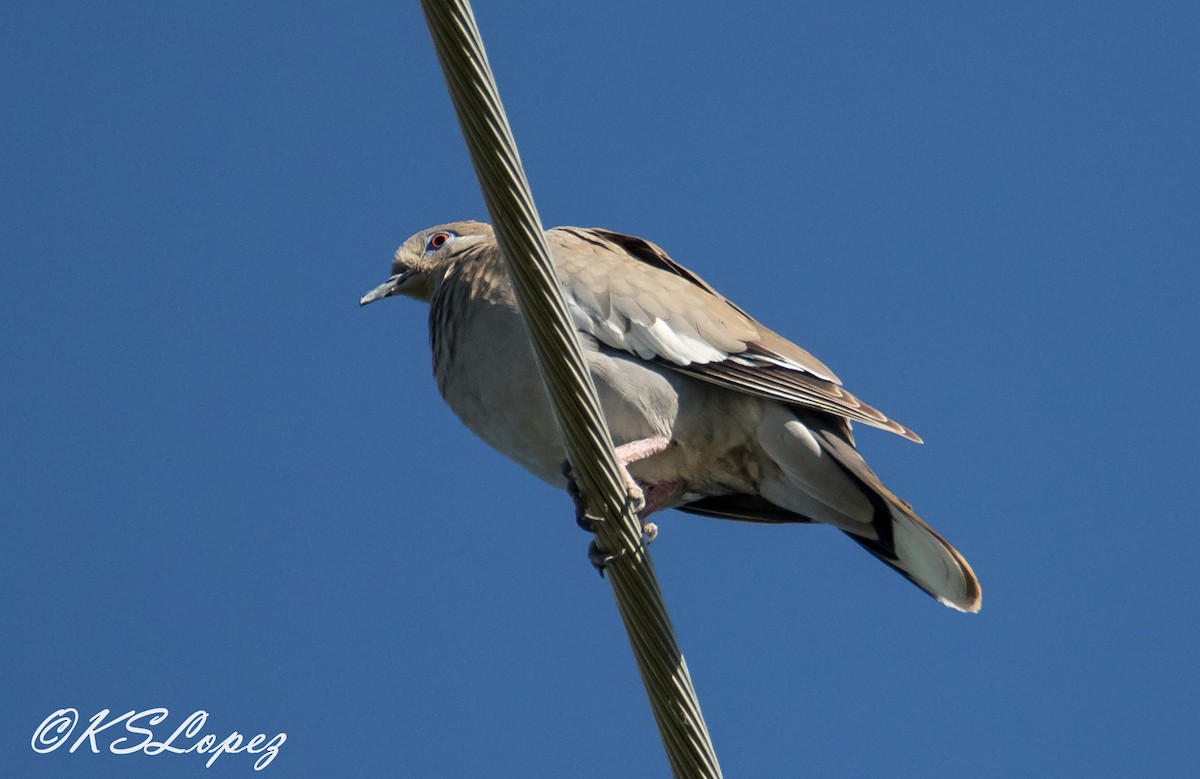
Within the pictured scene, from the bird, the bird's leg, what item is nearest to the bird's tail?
the bird

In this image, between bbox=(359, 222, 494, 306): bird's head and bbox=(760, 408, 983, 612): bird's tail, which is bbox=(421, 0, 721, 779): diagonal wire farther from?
bbox=(359, 222, 494, 306): bird's head

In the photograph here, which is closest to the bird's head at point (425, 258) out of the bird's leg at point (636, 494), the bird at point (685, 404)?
the bird at point (685, 404)

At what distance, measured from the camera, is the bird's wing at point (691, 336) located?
14.1 ft

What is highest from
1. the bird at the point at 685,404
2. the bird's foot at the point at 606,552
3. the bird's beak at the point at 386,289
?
the bird's beak at the point at 386,289

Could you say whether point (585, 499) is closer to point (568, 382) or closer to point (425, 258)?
point (568, 382)

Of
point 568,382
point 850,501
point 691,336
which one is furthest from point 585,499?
point 850,501

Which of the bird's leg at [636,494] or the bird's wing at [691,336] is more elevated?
the bird's wing at [691,336]

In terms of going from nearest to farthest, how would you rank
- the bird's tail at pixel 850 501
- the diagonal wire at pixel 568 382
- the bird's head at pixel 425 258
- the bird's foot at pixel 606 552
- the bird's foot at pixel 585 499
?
the diagonal wire at pixel 568 382
the bird's foot at pixel 606 552
the bird's foot at pixel 585 499
the bird's tail at pixel 850 501
the bird's head at pixel 425 258

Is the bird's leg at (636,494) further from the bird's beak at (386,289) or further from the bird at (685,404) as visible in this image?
the bird's beak at (386,289)

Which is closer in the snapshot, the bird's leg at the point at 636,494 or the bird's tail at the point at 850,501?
the bird's leg at the point at 636,494

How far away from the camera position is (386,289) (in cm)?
573

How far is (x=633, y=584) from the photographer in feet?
9.11

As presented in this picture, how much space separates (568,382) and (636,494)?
0.66 metres

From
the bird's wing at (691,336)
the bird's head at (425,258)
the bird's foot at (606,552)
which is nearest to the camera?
the bird's foot at (606,552)
